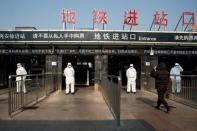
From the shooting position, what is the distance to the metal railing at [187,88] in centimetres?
1216

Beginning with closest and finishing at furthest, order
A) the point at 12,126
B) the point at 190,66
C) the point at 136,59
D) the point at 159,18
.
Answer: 1. the point at 12,126
2. the point at 159,18
3. the point at 136,59
4. the point at 190,66

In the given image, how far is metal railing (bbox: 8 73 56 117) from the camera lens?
9.54 m

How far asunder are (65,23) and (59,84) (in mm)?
3845

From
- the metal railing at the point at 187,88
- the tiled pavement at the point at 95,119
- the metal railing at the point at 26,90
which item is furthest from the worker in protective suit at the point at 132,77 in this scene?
the tiled pavement at the point at 95,119

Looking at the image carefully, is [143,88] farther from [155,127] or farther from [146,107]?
[155,127]

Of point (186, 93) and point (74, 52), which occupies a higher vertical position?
point (74, 52)

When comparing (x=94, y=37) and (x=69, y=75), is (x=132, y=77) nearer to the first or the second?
(x=69, y=75)

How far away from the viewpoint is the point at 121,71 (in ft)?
78.9

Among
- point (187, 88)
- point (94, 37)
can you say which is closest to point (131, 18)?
point (94, 37)

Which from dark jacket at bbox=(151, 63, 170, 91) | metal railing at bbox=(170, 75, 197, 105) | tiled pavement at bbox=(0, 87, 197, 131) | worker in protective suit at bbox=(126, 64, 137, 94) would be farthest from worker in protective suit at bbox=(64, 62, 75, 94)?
dark jacket at bbox=(151, 63, 170, 91)

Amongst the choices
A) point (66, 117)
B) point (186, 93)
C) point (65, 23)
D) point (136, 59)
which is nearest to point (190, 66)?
point (136, 59)

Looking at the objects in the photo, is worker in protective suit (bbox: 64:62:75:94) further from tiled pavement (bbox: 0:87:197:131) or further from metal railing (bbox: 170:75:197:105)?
metal railing (bbox: 170:75:197:105)

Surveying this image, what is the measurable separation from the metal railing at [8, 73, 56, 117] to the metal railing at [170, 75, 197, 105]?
5762mm

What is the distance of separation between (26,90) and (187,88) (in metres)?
6.20
